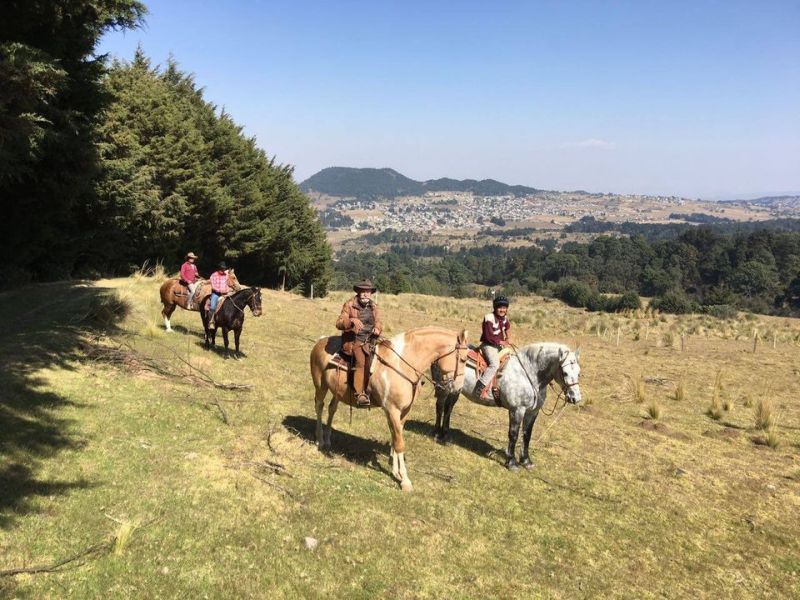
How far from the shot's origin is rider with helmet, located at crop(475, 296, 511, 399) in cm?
988

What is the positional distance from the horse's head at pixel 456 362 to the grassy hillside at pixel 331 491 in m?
1.92

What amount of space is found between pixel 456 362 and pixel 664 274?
4321 inches

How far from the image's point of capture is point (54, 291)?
734 inches

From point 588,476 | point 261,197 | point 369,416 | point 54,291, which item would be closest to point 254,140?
point 261,197

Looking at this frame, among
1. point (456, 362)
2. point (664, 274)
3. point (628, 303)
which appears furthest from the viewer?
point (664, 274)

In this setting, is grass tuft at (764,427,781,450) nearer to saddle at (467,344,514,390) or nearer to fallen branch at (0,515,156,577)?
saddle at (467,344,514,390)

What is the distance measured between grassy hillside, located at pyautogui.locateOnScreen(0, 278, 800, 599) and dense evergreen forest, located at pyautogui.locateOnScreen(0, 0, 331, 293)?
4446 mm

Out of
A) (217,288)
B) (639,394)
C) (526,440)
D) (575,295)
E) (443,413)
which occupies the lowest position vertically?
(575,295)

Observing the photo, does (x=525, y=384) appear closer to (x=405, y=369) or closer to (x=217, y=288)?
(x=405, y=369)

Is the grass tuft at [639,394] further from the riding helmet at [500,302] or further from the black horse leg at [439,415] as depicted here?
the riding helmet at [500,302]

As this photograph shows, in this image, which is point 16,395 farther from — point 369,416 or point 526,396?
point 526,396

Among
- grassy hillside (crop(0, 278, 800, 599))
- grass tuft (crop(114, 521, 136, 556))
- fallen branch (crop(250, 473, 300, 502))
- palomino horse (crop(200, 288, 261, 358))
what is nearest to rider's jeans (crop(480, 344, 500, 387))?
grassy hillside (crop(0, 278, 800, 599))

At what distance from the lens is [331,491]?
7762 mm

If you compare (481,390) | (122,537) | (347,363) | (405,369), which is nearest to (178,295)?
(347,363)
